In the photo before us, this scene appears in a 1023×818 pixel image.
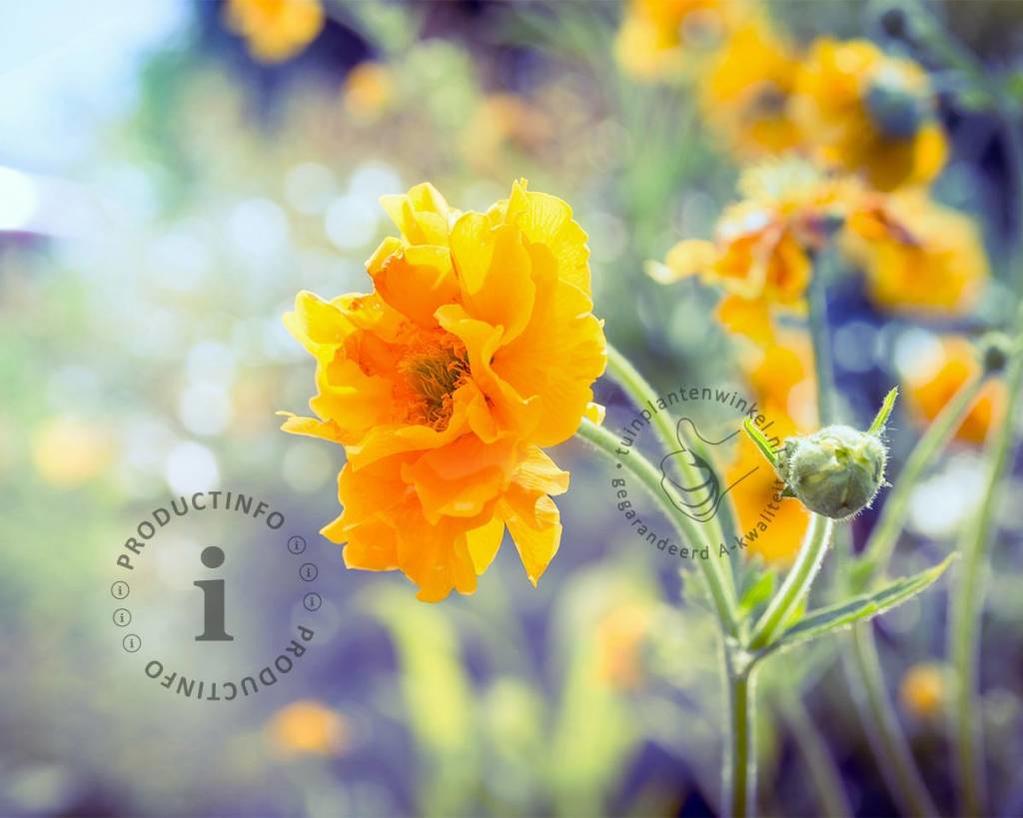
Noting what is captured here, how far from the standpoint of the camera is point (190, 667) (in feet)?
4.37

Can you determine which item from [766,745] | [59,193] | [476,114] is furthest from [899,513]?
[59,193]

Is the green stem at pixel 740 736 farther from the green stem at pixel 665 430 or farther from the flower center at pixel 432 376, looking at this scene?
the flower center at pixel 432 376

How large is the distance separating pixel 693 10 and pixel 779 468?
885 mm

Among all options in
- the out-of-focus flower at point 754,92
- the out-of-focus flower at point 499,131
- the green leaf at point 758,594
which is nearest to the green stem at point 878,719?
the green leaf at point 758,594

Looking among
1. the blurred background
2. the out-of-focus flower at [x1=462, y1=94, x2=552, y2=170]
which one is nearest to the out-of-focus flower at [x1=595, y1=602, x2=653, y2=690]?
the blurred background

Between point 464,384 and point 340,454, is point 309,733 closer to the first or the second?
point 340,454

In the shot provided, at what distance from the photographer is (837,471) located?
13.1 inches

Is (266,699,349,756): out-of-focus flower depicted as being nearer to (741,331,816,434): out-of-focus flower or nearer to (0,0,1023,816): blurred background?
(0,0,1023,816): blurred background

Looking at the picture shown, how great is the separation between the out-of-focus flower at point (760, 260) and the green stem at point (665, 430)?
0.40 ft

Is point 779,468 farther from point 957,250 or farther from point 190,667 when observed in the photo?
point 190,667

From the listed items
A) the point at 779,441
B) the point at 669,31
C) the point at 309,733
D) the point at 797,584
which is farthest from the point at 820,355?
the point at 309,733

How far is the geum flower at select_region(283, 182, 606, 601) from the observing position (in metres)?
0.34

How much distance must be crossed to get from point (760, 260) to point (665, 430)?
0.51 ft

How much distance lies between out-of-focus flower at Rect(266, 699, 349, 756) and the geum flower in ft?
2.75
